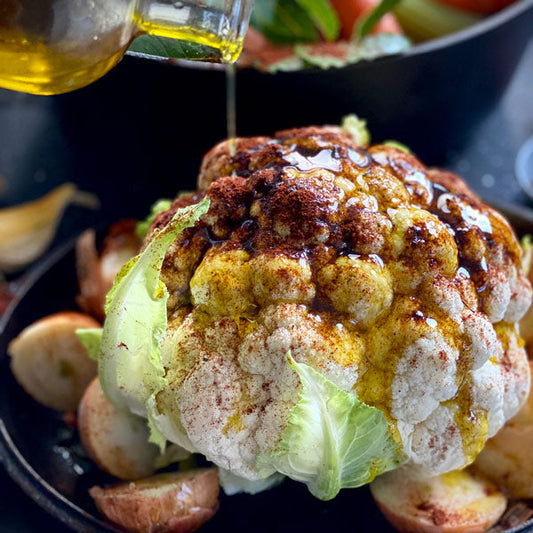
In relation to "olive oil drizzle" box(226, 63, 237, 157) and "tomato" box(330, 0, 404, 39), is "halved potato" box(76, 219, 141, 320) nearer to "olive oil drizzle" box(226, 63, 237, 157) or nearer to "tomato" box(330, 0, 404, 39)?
"olive oil drizzle" box(226, 63, 237, 157)

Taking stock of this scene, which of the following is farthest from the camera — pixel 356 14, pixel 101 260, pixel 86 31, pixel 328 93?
pixel 356 14

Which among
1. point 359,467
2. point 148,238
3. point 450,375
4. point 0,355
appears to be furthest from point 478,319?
point 0,355

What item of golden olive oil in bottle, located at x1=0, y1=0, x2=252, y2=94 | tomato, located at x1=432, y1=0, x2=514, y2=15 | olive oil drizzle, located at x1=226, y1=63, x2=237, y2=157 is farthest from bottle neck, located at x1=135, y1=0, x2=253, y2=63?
tomato, located at x1=432, y1=0, x2=514, y2=15

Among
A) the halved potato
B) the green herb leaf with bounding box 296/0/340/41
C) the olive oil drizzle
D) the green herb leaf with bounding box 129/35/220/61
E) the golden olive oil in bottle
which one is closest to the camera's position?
the golden olive oil in bottle

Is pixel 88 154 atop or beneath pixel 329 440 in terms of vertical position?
beneath

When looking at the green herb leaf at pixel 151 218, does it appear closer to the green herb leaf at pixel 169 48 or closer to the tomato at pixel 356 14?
the green herb leaf at pixel 169 48

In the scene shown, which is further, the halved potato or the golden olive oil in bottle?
A: the halved potato

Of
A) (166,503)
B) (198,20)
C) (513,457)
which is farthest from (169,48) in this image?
(513,457)

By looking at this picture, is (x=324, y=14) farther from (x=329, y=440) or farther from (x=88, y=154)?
(x=329, y=440)
